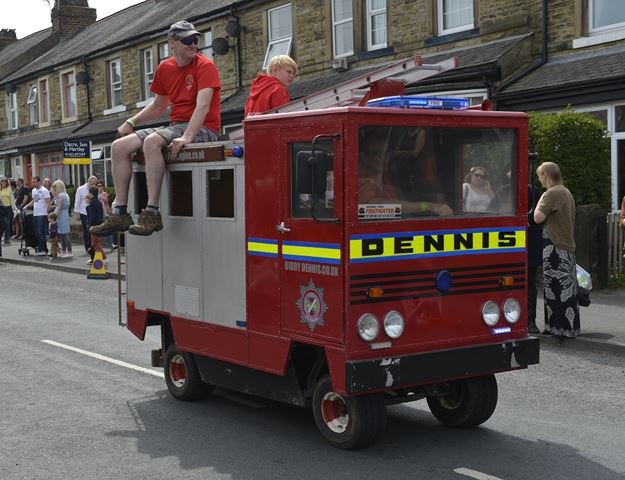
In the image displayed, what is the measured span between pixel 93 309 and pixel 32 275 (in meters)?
6.38

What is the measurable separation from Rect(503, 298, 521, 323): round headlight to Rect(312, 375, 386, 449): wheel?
108cm

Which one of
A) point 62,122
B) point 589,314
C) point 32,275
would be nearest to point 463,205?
point 589,314

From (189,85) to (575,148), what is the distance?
7.73 m

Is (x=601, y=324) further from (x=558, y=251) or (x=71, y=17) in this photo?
(x=71, y=17)

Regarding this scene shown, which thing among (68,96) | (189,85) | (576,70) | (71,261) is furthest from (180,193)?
(68,96)

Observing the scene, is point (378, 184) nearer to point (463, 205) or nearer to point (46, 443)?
point (463, 205)

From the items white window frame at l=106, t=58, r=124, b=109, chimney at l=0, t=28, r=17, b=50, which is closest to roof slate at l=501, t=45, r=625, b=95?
white window frame at l=106, t=58, r=124, b=109

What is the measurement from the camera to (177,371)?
7316mm

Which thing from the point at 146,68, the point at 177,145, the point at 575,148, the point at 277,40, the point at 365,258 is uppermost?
the point at 146,68

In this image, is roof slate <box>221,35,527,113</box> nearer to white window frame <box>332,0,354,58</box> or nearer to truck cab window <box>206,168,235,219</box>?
white window frame <box>332,0,354,58</box>

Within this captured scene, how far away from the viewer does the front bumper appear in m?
5.41

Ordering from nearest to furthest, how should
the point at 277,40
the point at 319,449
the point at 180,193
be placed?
1. the point at 319,449
2. the point at 180,193
3. the point at 277,40

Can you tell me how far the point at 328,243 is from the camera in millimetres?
5516

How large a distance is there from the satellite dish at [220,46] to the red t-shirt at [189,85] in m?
19.0
